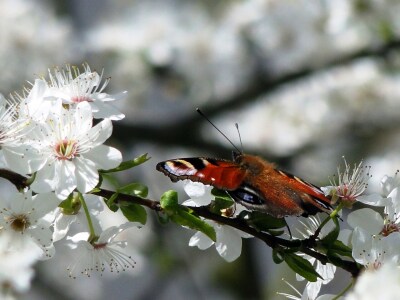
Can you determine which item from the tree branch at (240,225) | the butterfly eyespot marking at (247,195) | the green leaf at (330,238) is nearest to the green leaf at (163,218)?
the tree branch at (240,225)

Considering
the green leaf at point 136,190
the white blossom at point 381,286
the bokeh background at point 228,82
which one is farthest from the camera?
the bokeh background at point 228,82

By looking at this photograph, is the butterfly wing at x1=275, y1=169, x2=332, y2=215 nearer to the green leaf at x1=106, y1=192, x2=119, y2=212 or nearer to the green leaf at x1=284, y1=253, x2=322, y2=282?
the green leaf at x1=284, y1=253, x2=322, y2=282

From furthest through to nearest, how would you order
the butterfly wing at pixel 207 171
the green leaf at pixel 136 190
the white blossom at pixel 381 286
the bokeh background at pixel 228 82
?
the bokeh background at pixel 228 82 < the green leaf at pixel 136 190 < the butterfly wing at pixel 207 171 < the white blossom at pixel 381 286

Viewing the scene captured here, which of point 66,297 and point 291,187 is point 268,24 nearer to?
point 66,297

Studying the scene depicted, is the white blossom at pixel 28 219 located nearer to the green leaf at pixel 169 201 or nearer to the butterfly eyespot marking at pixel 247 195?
the green leaf at pixel 169 201

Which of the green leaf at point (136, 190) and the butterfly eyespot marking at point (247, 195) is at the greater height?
the butterfly eyespot marking at point (247, 195)

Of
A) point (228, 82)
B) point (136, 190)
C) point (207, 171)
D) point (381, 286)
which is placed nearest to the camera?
point (381, 286)

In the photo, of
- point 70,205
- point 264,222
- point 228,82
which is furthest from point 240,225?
point 228,82

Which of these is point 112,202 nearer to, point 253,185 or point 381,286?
point 253,185
